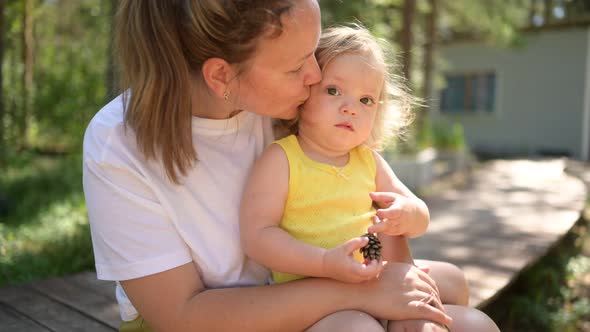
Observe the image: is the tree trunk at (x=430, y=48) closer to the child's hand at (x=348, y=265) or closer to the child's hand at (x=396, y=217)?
the child's hand at (x=396, y=217)

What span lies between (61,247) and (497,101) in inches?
562

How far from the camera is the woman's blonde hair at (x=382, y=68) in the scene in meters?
1.77

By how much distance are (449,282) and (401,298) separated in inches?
16.7

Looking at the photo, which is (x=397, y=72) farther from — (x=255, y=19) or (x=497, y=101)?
(x=497, y=101)

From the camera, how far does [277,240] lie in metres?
1.53

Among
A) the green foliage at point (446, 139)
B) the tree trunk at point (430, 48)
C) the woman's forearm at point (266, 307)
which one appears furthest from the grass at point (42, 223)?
the green foliage at point (446, 139)

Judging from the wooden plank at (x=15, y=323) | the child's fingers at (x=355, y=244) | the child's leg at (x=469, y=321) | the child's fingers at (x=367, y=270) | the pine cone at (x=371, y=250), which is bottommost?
the wooden plank at (x=15, y=323)

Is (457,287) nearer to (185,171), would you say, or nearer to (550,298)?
(185,171)

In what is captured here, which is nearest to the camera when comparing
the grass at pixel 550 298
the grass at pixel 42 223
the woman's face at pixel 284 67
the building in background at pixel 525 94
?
the woman's face at pixel 284 67

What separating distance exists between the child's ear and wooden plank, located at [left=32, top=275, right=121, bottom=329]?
1.23 meters

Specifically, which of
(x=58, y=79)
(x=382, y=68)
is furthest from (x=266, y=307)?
(x=58, y=79)

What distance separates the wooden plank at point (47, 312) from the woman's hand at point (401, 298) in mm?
1248

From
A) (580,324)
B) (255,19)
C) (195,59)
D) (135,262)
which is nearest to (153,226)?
(135,262)

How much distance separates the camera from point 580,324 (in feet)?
13.0
